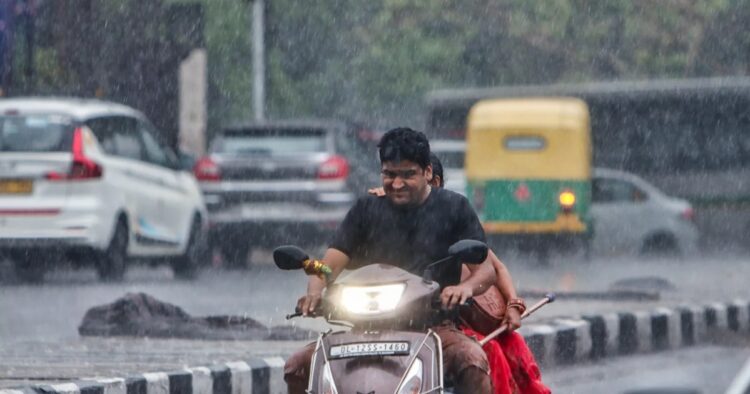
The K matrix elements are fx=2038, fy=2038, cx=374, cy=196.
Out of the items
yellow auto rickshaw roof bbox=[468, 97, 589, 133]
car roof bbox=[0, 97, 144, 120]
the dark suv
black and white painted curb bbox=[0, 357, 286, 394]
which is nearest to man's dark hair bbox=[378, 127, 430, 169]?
black and white painted curb bbox=[0, 357, 286, 394]

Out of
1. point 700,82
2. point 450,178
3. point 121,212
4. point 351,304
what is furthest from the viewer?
point 700,82

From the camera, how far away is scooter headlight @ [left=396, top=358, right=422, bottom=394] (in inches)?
227

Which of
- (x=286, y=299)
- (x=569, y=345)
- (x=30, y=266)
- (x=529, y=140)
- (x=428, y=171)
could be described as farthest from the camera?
(x=529, y=140)

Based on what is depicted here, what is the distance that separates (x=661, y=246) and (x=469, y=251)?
22.7 m

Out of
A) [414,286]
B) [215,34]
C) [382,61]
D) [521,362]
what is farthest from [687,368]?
[382,61]

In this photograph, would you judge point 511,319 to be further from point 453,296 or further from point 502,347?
point 453,296

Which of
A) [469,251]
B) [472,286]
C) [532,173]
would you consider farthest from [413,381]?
[532,173]

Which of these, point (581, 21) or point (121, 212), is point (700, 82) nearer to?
point (581, 21)

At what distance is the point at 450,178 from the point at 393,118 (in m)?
21.3

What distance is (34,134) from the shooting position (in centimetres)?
1762

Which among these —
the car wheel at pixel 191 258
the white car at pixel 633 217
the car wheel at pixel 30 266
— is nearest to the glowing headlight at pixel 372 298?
the car wheel at pixel 30 266

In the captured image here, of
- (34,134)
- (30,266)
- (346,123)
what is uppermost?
(34,134)

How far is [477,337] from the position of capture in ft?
21.5

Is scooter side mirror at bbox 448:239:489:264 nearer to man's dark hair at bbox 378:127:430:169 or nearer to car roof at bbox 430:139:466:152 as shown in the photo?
man's dark hair at bbox 378:127:430:169
